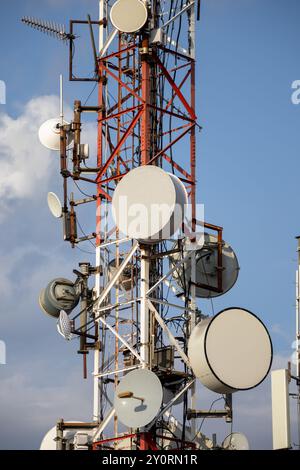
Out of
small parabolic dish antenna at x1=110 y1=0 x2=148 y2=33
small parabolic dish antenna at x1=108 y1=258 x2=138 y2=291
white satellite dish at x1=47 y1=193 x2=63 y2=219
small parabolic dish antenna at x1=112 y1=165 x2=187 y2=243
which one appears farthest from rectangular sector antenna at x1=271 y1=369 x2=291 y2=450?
small parabolic dish antenna at x1=110 y1=0 x2=148 y2=33

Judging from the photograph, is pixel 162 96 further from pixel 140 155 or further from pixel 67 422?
pixel 67 422

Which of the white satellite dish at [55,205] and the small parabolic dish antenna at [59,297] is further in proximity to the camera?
the white satellite dish at [55,205]

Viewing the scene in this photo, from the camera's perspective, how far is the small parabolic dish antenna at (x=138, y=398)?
46344 millimetres

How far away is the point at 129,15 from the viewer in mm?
51031

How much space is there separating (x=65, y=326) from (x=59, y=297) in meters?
1.85

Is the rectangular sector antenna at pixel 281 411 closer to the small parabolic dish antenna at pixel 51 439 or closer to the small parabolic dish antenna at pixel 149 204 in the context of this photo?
the small parabolic dish antenna at pixel 149 204

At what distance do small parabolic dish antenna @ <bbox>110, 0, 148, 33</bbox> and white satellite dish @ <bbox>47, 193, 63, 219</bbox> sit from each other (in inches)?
261

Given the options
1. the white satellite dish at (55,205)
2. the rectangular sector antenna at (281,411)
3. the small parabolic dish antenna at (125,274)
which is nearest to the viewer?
the rectangular sector antenna at (281,411)

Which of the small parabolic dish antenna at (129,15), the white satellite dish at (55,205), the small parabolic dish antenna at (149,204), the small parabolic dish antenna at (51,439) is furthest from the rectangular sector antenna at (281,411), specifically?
the small parabolic dish antenna at (129,15)

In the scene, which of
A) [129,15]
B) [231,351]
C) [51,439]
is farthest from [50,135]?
[231,351]

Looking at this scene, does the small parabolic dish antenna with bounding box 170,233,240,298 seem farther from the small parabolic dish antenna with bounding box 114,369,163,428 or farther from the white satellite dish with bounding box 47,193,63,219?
the small parabolic dish antenna with bounding box 114,369,163,428

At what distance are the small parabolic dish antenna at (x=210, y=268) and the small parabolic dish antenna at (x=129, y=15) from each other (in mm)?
8078

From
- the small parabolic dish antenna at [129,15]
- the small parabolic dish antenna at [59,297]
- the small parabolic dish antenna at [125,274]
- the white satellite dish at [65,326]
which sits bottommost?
the white satellite dish at [65,326]

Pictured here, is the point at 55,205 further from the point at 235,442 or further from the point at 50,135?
the point at 235,442
